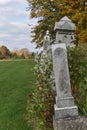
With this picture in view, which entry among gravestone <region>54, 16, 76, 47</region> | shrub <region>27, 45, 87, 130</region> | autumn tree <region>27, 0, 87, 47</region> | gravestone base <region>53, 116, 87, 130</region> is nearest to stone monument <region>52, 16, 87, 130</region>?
gravestone base <region>53, 116, 87, 130</region>

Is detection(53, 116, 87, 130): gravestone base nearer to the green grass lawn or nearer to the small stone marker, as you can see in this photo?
the small stone marker

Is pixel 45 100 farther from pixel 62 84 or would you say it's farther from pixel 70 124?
pixel 70 124

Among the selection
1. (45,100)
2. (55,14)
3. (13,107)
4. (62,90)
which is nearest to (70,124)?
(62,90)

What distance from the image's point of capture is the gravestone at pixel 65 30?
1019 centimetres

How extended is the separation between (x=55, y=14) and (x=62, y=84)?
25771 millimetres

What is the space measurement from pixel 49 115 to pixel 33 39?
28046 mm

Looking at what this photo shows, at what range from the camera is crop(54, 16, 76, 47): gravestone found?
10.2m

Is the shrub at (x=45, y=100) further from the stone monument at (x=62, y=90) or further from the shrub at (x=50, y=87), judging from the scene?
the stone monument at (x=62, y=90)

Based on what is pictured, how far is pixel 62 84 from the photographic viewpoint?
23.0 feet

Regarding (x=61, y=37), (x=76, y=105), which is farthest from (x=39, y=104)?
(x=61, y=37)

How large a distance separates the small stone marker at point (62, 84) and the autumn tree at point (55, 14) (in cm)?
2015

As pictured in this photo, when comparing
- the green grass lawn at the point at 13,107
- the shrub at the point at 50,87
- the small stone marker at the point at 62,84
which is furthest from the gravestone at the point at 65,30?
the small stone marker at the point at 62,84

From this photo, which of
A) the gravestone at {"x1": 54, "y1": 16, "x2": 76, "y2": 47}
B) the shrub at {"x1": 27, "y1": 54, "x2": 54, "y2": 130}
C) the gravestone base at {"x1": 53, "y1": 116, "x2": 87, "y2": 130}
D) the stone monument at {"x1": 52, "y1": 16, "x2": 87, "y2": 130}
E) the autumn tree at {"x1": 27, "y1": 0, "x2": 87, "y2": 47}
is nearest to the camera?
the gravestone base at {"x1": 53, "y1": 116, "x2": 87, "y2": 130}

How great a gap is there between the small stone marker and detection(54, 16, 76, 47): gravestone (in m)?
3.12
